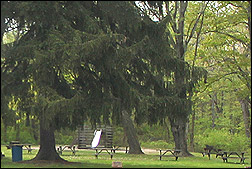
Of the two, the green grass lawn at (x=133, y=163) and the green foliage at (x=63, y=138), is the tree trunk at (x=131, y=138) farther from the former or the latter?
the green foliage at (x=63, y=138)

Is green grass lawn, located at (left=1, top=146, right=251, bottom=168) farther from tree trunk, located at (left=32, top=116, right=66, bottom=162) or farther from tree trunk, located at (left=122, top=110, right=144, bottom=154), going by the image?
tree trunk, located at (left=122, top=110, right=144, bottom=154)

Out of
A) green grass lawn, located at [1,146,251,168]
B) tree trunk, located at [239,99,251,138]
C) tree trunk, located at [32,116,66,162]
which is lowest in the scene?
green grass lawn, located at [1,146,251,168]

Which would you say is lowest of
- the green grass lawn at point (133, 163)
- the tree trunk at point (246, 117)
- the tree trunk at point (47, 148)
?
the green grass lawn at point (133, 163)

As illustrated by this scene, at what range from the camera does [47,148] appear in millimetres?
19031

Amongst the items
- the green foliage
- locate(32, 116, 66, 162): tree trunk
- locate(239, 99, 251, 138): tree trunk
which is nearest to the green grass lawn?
locate(32, 116, 66, 162): tree trunk

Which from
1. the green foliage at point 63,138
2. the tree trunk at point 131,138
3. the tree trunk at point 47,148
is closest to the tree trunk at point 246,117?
the tree trunk at point 131,138

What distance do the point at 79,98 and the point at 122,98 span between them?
6.42ft

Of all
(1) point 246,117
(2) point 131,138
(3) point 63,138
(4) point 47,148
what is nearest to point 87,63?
(4) point 47,148

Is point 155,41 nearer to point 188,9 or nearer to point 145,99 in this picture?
point 145,99

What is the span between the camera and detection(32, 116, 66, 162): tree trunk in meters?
18.8

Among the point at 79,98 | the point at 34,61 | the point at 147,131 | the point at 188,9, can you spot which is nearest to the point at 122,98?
the point at 79,98

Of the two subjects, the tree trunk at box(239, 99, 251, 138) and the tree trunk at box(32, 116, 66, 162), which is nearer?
the tree trunk at box(32, 116, 66, 162)

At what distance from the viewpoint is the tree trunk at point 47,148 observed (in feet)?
61.8

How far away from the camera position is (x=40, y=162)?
59.3 ft
